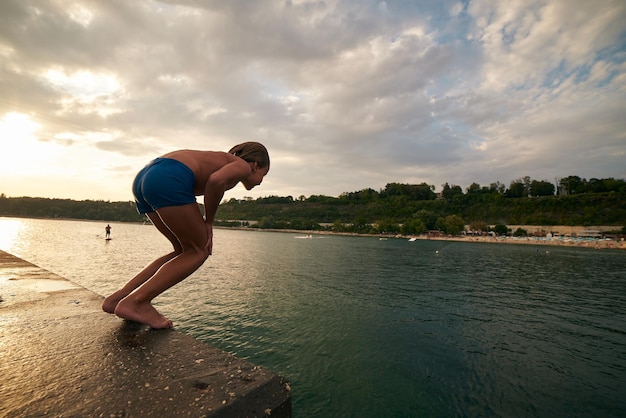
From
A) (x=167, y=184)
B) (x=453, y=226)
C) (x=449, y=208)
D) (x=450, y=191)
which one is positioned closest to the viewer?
(x=167, y=184)

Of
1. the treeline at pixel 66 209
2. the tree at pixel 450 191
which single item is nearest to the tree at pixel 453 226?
the tree at pixel 450 191

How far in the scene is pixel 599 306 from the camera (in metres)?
15.1

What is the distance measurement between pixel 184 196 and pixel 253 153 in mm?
868

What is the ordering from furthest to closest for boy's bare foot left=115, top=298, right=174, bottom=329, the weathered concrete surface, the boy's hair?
the boy's hair, boy's bare foot left=115, top=298, right=174, bottom=329, the weathered concrete surface

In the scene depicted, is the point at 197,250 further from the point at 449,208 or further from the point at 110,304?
the point at 449,208

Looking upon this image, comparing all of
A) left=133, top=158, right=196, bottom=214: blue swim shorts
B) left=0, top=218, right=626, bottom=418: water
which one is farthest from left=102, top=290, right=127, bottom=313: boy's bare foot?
left=0, top=218, right=626, bottom=418: water

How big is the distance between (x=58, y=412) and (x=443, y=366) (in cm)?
772

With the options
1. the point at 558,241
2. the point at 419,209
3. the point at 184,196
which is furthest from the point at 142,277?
the point at 419,209

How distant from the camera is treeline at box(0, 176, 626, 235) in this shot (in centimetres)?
10944

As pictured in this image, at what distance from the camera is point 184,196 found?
2.63 meters

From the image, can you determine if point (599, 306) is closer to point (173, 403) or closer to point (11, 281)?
point (173, 403)

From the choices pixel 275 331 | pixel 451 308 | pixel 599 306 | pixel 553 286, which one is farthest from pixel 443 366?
pixel 553 286

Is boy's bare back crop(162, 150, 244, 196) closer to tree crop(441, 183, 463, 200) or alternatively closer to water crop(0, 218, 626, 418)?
water crop(0, 218, 626, 418)

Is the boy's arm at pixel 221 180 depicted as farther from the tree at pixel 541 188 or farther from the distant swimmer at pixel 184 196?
the tree at pixel 541 188
